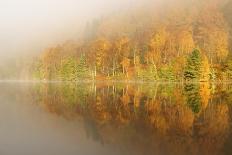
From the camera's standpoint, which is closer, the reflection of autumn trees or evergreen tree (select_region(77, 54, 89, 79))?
the reflection of autumn trees

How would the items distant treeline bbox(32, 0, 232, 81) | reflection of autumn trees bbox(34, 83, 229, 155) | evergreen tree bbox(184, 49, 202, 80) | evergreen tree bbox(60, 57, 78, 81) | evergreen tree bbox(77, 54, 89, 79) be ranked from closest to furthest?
reflection of autumn trees bbox(34, 83, 229, 155), evergreen tree bbox(184, 49, 202, 80), distant treeline bbox(32, 0, 232, 81), evergreen tree bbox(77, 54, 89, 79), evergreen tree bbox(60, 57, 78, 81)

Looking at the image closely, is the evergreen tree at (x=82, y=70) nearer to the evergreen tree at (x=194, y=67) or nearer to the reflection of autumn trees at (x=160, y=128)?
the evergreen tree at (x=194, y=67)

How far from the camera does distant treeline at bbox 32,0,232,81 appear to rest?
9469 cm

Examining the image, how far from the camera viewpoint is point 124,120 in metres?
23.5

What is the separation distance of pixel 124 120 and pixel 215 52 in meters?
87.1

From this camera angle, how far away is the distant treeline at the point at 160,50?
94688mm

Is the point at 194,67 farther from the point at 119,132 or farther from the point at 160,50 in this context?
the point at 119,132

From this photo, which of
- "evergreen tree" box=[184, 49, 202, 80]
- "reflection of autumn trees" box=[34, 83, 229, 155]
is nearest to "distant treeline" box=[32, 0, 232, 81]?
"evergreen tree" box=[184, 49, 202, 80]

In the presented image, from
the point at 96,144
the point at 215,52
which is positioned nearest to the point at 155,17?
the point at 215,52

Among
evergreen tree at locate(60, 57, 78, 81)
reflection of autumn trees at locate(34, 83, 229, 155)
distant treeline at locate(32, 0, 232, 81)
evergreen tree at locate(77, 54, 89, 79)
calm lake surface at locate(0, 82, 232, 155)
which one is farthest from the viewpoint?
evergreen tree at locate(60, 57, 78, 81)

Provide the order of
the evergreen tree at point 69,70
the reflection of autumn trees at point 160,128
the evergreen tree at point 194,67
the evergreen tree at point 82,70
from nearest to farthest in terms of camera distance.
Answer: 1. the reflection of autumn trees at point 160,128
2. the evergreen tree at point 194,67
3. the evergreen tree at point 82,70
4. the evergreen tree at point 69,70

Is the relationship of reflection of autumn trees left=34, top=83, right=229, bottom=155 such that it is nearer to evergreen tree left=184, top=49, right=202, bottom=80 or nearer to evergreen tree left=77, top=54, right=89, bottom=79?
evergreen tree left=184, top=49, right=202, bottom=80

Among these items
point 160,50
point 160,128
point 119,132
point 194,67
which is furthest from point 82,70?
point 119,132

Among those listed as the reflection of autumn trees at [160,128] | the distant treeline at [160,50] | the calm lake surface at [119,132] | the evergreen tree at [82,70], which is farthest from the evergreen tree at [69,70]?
the calm lake surface at [119,132]
